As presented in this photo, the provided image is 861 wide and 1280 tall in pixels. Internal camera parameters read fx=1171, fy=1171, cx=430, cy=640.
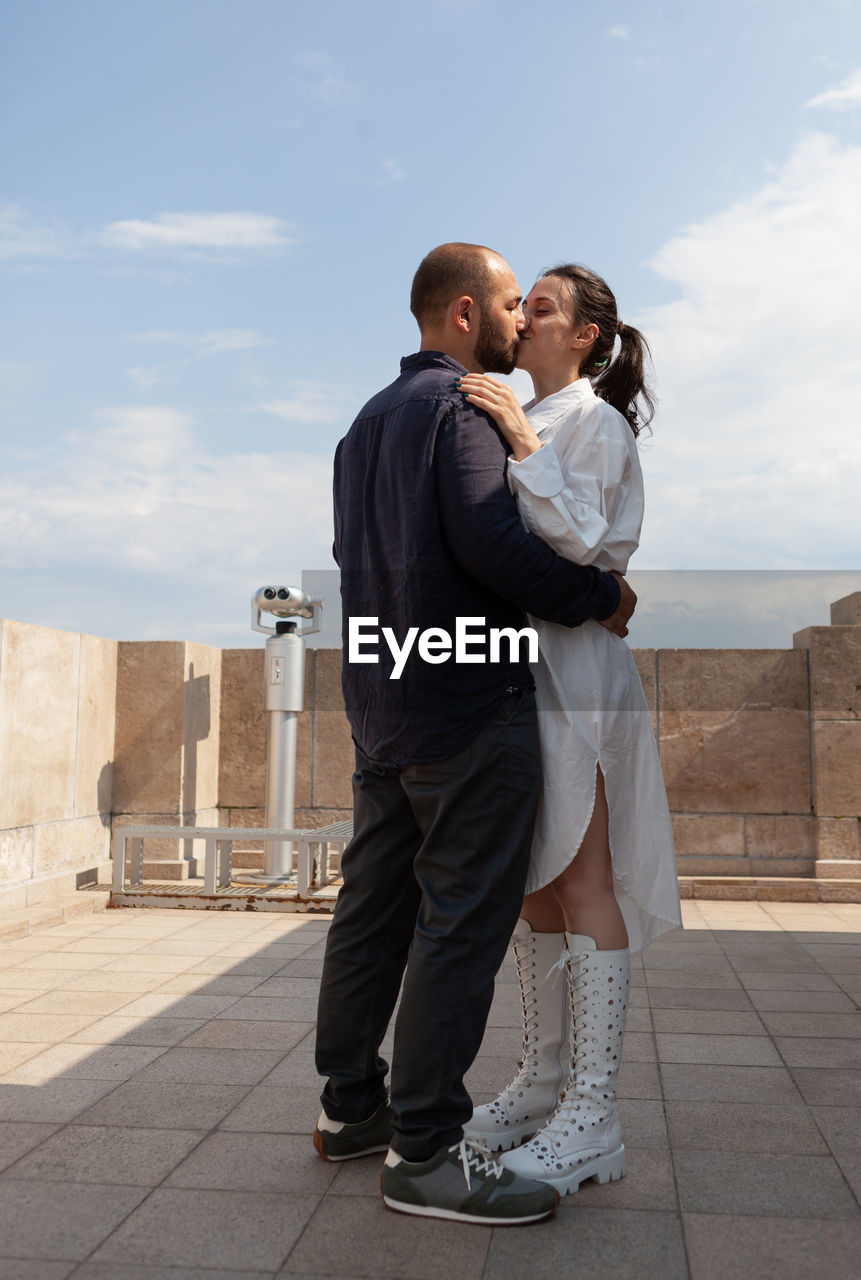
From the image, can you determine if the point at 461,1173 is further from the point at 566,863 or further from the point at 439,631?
the point at 439,631

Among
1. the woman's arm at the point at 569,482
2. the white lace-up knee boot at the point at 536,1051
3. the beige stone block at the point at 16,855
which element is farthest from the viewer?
the beige stone block at the point at 16,855

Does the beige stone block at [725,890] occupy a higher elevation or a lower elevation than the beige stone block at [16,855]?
lower

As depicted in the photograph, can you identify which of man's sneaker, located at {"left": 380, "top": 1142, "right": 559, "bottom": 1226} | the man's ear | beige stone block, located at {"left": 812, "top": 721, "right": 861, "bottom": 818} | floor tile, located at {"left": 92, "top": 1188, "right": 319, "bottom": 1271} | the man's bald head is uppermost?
the man's bald head

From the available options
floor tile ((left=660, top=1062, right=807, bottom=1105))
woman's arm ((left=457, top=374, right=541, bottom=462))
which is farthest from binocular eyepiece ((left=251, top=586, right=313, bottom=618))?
woman's arm ((left=457, top=374, right=541, bottom=462))

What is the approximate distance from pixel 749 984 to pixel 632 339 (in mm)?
2793

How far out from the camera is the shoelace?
2135 millimetres

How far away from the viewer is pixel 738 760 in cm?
756

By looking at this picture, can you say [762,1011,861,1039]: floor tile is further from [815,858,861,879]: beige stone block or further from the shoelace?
[815,858,861,879]: beige stone block

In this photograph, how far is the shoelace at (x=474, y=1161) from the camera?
2135mm

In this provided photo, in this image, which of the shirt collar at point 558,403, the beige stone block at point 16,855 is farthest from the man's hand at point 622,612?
the beige stone block at point 16,855

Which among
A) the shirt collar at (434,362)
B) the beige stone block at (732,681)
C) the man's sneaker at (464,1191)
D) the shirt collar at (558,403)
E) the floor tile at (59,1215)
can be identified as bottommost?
the floor tile at (59,1215)

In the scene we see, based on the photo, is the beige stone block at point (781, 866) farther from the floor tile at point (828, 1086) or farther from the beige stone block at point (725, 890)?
the floor tile at point (828, 1086)

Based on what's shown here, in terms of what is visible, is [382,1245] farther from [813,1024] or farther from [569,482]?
[813,1024]

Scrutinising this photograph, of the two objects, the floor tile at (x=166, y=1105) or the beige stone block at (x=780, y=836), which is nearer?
the floor tile at (x=166, y=1105)
